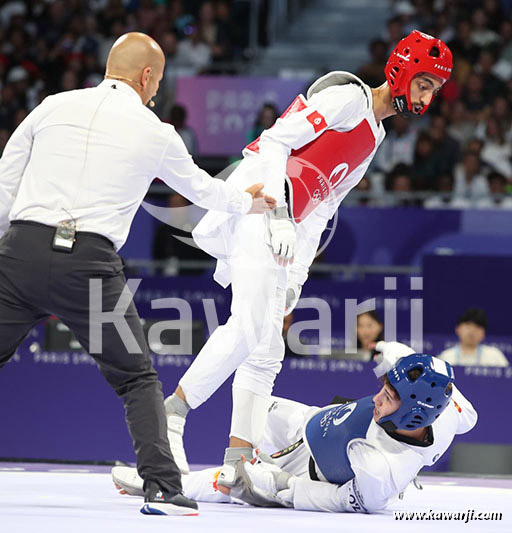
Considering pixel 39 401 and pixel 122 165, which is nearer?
pixel 122 165

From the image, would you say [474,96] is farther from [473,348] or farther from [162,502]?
[162,502]

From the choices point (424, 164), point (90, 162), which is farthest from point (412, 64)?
point (424, 164)

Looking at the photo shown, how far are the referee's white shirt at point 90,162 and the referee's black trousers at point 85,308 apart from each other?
0.09m

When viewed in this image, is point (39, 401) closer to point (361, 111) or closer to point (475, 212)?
point (361, 111)

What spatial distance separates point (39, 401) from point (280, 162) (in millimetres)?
3203

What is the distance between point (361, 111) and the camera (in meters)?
4.78

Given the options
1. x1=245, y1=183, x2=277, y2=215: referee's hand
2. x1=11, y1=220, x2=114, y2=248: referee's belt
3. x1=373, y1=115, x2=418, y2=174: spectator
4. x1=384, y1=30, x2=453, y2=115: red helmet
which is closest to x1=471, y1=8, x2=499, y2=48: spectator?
x1=373, y1=115, x2=418, y2=174: spectator

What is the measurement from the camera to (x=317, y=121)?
4.66m

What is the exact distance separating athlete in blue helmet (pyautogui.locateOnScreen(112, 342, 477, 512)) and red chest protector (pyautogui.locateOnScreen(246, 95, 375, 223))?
77cm

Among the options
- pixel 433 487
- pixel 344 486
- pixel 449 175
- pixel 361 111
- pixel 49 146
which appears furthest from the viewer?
pixel 449 175

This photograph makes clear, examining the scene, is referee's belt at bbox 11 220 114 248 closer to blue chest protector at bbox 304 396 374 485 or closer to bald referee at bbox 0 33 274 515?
bald referee at bbox 0 33 274 515

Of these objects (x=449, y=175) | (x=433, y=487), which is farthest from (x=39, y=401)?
(x=449, y=175)

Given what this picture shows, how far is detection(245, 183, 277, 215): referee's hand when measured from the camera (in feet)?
13.9

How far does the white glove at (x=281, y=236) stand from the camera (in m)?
4.43
